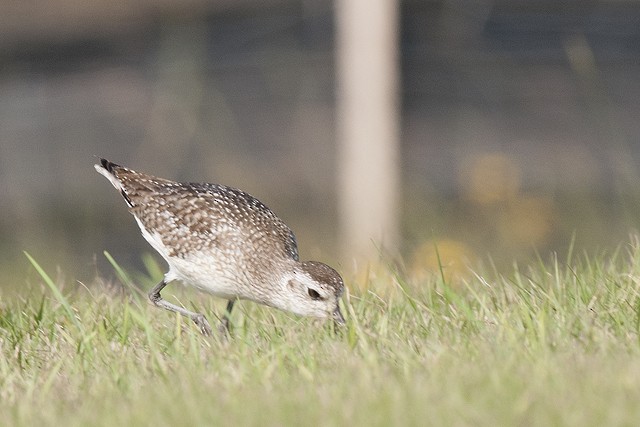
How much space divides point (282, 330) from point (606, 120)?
16.5 ft

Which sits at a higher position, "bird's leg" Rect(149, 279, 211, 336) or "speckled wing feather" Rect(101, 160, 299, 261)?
"speckled wing feather" Rect(101, 160, 299, 261)

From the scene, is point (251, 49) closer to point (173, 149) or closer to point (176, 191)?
Result: point (173, 149)

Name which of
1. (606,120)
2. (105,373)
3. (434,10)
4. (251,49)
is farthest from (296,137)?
(105,373)

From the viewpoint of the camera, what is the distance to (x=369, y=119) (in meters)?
10.3

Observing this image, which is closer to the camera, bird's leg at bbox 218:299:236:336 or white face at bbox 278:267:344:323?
bird's leg at bbox 218:299:236:336

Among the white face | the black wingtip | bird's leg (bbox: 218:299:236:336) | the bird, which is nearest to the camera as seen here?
bird's leg (bbox: 218:299:236:336)

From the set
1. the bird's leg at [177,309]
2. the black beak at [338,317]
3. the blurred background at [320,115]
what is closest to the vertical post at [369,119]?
the blurred background at [320,115]

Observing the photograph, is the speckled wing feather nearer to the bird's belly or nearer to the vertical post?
the bird's belly

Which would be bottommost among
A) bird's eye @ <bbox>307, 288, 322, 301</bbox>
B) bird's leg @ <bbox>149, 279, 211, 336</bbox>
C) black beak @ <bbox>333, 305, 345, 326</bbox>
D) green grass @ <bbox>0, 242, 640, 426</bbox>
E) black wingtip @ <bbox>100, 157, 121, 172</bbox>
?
bird's leg @ <bbox>149, 279, 211, 336</bbox>

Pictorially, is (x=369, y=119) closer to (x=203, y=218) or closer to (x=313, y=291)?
(x=203, y=218)

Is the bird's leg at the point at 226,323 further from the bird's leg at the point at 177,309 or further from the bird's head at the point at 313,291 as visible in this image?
the bird's head at the point at 313,291

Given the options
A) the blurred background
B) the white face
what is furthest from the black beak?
the blurred background

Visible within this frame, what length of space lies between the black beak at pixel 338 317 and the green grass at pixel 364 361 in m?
0.09

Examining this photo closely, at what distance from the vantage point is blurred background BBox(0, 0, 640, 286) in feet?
33.7
